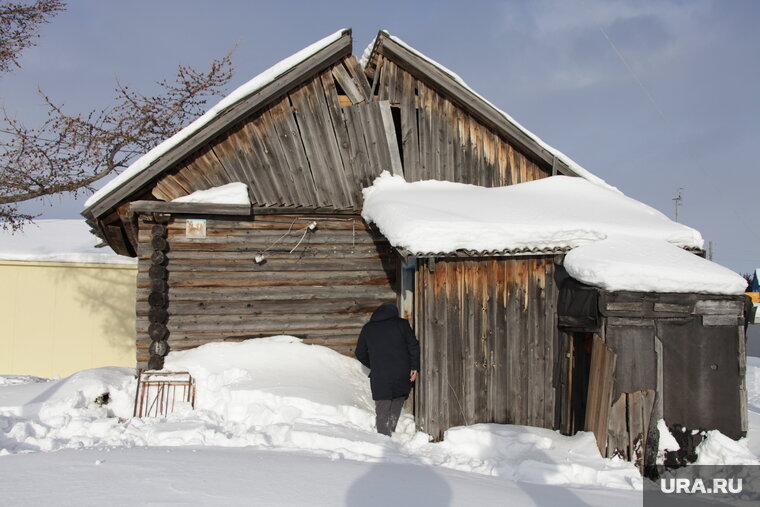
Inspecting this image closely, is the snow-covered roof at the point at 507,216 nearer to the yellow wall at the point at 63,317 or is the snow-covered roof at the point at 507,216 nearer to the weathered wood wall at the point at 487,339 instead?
the weathered wood wall at the point at 487,339

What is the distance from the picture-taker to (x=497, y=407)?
284 inches

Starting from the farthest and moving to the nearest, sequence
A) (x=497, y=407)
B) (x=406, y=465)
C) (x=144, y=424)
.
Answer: (x=497, y=407) < (x=144, y=424) < (x=406, y=465)

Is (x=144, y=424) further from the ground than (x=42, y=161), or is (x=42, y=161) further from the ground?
(x=42, y=161)

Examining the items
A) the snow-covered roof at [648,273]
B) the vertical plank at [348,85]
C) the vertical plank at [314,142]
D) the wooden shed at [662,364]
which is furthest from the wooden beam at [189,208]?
the wooden shed at [662,364]

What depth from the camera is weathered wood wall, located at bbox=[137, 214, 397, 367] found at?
8367 millimetres

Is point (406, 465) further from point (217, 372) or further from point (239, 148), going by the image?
point (239, 148)

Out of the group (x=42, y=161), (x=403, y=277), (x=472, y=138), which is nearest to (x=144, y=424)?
(x=403, y=277)

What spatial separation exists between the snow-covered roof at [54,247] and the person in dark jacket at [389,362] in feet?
32.3

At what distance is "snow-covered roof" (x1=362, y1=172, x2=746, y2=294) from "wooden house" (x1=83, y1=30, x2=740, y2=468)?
0.65 feet

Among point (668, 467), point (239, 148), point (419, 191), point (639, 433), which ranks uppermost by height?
point (239, 148)

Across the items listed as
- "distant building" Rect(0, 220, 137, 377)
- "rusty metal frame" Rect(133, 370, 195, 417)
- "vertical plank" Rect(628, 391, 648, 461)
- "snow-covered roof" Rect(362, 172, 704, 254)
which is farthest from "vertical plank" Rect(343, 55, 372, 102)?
"distant building" Rect(0, 220, 137, 377)

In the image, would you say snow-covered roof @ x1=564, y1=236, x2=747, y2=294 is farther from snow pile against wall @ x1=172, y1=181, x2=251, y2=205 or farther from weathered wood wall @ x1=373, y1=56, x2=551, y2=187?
snow pile against wall @ x1=172, y1=181, x2=251, y2=205

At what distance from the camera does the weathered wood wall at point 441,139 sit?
9.58 m

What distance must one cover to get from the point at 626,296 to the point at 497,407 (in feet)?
6.76
